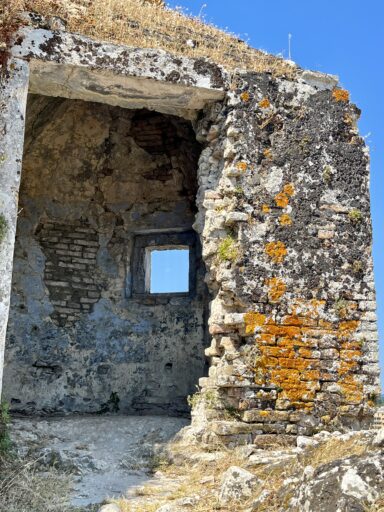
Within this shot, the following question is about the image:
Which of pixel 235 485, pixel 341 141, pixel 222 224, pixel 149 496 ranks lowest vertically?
pixel 149 496

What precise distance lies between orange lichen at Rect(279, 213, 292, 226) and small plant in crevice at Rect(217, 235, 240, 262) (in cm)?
49

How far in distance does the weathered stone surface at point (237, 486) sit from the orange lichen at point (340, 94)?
163 inches

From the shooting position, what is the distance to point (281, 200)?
6.35 meters

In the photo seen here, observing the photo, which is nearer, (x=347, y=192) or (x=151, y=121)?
(x=347, y=192)

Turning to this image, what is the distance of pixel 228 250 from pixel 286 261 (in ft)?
1.84

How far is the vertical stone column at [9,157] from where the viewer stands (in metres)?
5.46

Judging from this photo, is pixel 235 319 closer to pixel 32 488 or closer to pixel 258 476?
pixel 258 476

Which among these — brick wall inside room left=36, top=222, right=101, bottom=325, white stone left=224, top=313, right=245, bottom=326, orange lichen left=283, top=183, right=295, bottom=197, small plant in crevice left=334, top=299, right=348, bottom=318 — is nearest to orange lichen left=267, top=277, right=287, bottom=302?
white stone left=224, top=313, right=245, bottom=326

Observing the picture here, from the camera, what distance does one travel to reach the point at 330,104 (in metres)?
6.73

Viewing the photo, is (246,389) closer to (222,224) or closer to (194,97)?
(222,224)

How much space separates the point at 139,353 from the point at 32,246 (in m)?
2.07

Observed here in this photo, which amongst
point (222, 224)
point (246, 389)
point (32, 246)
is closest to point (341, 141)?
point (222, 224)

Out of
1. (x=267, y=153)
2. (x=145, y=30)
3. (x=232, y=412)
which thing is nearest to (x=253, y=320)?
(x=232, y=412)

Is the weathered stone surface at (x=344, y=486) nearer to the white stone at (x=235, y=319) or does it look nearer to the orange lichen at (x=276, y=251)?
the white stone at (x=235, y=319)
